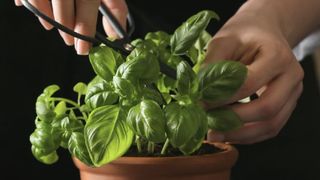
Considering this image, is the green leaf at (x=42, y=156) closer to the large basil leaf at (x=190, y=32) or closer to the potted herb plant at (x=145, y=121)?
the potted herb plant at (x=145, y=121)

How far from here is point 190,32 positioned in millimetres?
652

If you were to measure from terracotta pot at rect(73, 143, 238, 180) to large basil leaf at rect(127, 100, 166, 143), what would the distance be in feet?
0.14

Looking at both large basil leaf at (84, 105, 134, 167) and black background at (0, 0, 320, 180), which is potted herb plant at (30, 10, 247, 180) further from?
black background at (0, 0, 320, 180)

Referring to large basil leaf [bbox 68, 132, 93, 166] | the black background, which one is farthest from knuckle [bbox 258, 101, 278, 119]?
the black background

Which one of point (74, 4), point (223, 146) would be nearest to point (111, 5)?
point (74, 4)

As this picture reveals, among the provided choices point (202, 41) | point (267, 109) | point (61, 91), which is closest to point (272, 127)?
point (267, 109)

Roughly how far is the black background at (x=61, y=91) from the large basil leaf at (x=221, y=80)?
560 mm

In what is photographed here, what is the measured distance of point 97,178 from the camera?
0.62 meters

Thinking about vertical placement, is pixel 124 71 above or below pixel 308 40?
above

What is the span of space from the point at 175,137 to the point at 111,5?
1.18 feet

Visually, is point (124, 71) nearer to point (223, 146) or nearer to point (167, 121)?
point (167, 121)

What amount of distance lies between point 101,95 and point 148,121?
0.30 ft

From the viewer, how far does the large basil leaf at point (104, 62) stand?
1.99ft

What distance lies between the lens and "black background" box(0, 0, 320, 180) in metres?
1.13
